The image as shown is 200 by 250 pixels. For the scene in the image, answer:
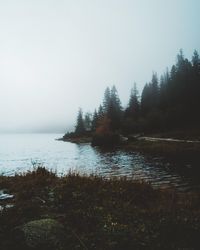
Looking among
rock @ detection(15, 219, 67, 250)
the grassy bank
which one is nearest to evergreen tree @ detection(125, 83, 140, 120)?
the grassy bank

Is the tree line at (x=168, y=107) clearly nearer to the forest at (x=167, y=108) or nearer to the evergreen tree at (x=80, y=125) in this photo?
the forest at (x=167, y=108)

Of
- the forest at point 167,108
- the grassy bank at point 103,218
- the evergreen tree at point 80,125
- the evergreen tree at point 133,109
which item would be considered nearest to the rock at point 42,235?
the grassy bank at point 103,218

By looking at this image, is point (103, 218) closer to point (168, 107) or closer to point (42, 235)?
point (42, 235)

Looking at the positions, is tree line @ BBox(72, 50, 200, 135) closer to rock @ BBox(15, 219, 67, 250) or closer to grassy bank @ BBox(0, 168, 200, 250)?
grassy bank @ BBox(0, 168, 200, 250)

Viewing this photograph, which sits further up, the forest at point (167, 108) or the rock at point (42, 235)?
the forest at point (167, 108)

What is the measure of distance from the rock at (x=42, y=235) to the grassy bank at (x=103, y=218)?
0.19 ft

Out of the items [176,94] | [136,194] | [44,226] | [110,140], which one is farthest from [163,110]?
[44,226]

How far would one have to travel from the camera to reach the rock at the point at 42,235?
5.97 m

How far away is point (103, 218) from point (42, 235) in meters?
2.19

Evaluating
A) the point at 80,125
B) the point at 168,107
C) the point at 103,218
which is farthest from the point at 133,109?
→ the point at 103,218

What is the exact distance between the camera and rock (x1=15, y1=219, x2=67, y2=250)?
5973 millimetres

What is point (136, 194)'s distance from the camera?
12000mm

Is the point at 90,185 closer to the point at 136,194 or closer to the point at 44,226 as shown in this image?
the point at 136,194

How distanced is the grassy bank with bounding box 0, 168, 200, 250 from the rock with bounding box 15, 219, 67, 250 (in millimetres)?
59
